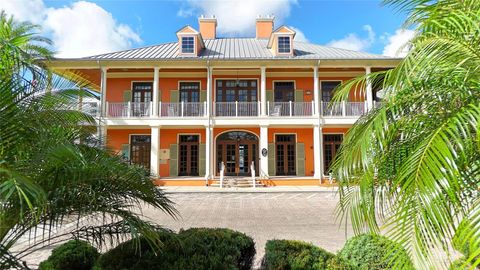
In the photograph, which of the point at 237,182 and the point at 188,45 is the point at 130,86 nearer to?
the point at 188,45

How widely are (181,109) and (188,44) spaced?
4138 millimetres

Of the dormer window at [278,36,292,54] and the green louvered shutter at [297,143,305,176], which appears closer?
the green louvered shutter at [297,143,305,176]

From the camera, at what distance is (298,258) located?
3584 millimetres

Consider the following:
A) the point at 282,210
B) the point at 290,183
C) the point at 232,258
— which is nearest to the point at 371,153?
the point at 232,258

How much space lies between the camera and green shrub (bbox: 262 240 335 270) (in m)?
3.54

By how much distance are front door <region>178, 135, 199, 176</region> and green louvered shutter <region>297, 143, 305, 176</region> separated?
19.5 ft

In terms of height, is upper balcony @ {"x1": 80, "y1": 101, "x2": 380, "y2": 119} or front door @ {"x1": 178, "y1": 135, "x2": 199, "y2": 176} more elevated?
upper balcony @ {"x1": 80, "y1": 101, "x2": 380, "y2": 119}

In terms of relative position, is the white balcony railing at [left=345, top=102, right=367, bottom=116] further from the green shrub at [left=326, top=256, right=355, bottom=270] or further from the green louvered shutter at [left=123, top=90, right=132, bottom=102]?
the green shrub at [left=326, top=256, right=355, bottom=270]

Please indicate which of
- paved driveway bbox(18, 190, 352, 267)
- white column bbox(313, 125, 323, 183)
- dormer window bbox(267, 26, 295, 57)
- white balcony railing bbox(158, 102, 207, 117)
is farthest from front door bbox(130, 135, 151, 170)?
white column bbox(313, 125, 323, 183)

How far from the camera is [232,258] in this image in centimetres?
359

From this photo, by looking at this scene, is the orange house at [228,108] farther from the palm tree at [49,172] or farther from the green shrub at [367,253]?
the palm tree at [49,172]

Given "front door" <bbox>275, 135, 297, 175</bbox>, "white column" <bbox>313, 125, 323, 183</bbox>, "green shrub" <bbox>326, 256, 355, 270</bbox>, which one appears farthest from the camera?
"front door" <bbox>275, 135, 297, 175</bbox>

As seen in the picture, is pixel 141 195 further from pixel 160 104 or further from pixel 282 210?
pixel 160 104

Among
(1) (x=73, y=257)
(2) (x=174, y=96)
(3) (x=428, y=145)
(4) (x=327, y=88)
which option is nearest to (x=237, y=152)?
(2) (x=174, y=96)
